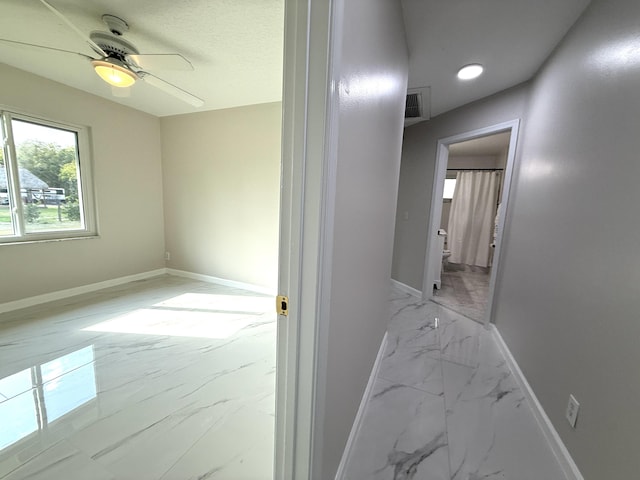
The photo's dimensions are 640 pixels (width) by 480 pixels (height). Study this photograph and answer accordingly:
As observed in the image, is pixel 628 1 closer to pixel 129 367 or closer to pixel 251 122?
pixel 251 122

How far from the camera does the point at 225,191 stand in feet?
11.9

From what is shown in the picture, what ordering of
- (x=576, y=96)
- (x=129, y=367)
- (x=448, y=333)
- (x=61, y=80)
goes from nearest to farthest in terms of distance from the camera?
(x=576, y=96) → (x=129, y=367) → (x=448, y=333) → (x=61, y=80)

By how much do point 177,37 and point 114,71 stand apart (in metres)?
0.53

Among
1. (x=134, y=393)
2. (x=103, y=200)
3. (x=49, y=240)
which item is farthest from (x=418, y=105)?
(x=49, y=240)

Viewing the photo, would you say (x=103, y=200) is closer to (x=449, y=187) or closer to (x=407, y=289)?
(x=407, y=289)

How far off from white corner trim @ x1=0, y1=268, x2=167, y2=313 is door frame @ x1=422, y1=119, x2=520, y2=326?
4.07 m

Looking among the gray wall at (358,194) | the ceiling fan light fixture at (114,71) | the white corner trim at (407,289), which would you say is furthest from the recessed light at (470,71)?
the ceiling fan light fixture at (114,71)

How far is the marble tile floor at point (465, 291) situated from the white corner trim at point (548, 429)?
3.23ft

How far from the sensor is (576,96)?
4.94ft

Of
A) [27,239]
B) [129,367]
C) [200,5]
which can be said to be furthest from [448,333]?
[27,239]

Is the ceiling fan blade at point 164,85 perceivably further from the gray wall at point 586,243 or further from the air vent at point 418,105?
the gray wall at point 586,243

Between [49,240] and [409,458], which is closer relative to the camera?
[409,458]

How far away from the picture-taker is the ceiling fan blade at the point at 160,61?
5.95 feet

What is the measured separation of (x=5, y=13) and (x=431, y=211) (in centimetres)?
406
